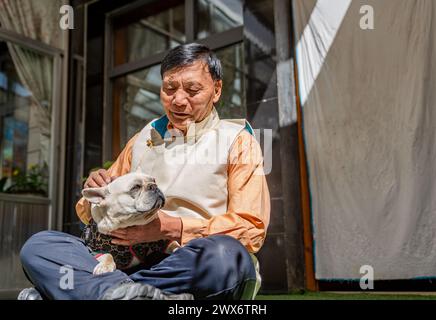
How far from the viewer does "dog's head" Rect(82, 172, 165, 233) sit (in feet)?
5.06

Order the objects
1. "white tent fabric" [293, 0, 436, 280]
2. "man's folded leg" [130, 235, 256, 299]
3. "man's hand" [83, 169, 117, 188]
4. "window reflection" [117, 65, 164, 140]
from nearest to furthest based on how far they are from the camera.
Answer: "man's folded leg" [130, 235, 256, 299], "man's hand" [83, 169, 117, 188], "white tent fabric" [293, 0, 436, 280], "window reflection" [117, 65, 164, 140]

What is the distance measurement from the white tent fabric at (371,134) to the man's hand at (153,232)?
95.9 inches

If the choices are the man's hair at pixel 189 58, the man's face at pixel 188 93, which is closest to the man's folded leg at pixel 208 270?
the man's face at pixel 188 93

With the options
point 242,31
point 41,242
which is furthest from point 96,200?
point 242,31

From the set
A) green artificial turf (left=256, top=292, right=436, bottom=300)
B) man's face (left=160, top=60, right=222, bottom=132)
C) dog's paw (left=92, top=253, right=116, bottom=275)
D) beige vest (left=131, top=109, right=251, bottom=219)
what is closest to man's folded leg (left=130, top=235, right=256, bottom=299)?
dog's paw (left=92, top=253, right=116, bottom=275)

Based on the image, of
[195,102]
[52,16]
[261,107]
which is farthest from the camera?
[52,16]

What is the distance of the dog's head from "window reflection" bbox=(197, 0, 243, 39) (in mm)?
3747

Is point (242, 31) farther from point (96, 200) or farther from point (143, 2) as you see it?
point (96, 200)

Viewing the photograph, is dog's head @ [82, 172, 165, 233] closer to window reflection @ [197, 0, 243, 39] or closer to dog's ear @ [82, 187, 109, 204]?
dog's ear @ [82, 187, 109, 204]

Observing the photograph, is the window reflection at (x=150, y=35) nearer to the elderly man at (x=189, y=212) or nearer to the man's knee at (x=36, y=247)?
the elderly man at (x=189, y=212)

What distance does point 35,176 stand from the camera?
20.4 ft

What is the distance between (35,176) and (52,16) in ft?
7.77

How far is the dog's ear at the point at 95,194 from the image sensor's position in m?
1.65

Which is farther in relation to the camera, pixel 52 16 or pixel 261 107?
pixel 52 16
